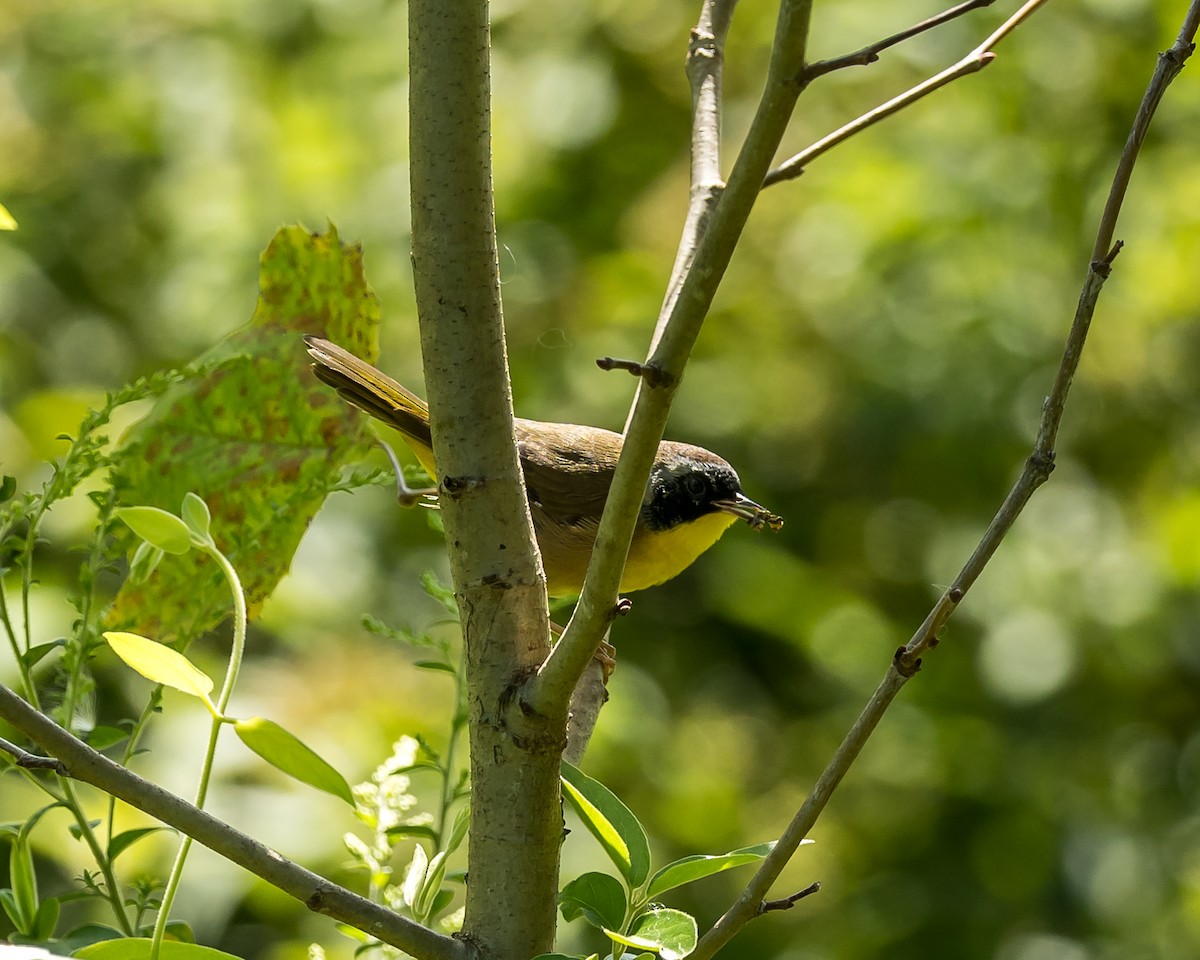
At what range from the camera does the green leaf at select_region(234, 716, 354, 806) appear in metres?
1.00

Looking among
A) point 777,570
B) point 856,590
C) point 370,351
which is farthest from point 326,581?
point 370,351

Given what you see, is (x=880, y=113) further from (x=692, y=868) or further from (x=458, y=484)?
(x=692, y=868)

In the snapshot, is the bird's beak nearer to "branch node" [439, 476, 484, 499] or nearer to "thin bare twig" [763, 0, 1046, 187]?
"thin bare twig" [763, 0, 1046, 187]

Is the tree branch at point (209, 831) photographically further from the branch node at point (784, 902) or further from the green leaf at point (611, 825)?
the branch node at point (784, 902)

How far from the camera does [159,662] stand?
1.03 meters

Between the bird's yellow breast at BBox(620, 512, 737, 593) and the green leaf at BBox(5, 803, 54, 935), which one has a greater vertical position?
the bird's yellow breast at BBox(620, 512, 737, 593)

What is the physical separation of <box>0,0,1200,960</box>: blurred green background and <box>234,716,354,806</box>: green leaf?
271 cm

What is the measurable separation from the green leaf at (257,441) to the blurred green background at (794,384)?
→ 2341 mm

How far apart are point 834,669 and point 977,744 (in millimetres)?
550

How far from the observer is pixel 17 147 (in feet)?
16.3

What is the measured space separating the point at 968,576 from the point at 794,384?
361 cm

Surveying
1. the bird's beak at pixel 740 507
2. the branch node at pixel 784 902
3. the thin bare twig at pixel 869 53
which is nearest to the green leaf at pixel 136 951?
the branch node at pixel 784 902

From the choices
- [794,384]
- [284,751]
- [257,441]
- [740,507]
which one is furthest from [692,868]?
[794,384]

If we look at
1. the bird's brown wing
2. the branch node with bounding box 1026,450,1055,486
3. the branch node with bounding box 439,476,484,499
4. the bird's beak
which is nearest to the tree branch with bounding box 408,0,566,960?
the branch node with bounding box 439,476,484,499
